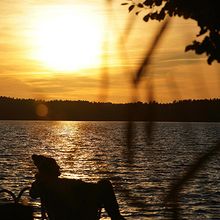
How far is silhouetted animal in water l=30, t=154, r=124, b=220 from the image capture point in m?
8.09

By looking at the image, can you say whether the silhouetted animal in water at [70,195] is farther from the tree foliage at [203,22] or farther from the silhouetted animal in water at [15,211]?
the tree foliage at [203,22]

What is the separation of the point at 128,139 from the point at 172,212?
0.89 feet

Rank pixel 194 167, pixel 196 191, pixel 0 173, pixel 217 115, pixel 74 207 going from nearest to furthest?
pixel 194 167 → pixel 217 115 → pixel 74 207 → pixel 196 191 → pixel 0 173

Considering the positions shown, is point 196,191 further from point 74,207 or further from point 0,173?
point 74,207

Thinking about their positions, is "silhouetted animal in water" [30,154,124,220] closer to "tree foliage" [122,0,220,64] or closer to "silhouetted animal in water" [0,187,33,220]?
"silhouetted animal in water" [0,187,33,220]

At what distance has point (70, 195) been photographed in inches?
334

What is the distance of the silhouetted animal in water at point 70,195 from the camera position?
26.6 feet

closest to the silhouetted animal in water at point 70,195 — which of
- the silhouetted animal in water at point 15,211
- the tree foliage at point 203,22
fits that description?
the silhouetted animal in water at point 15,211

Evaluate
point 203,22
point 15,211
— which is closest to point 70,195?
point 15,211

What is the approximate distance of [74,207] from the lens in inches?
321

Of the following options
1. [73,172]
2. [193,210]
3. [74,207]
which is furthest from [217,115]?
[73,172]

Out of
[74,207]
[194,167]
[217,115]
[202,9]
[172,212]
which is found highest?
[202,9]

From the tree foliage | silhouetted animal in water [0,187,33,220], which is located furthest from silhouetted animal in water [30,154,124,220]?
the tree foliage

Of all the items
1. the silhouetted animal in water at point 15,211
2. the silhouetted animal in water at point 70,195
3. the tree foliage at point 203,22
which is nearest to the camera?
the tree foliage at point 203,22
